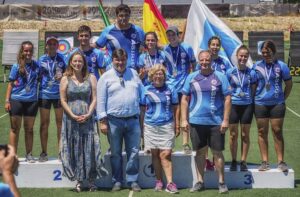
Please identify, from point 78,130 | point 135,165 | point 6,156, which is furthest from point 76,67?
point 6,156

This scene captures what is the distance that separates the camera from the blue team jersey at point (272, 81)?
943 centimetres

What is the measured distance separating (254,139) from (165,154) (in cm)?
432

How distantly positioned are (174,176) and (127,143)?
823mm

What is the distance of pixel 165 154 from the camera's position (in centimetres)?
922

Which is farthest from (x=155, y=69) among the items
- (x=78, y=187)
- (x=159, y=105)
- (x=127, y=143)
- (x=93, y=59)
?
(x=78, y=187)

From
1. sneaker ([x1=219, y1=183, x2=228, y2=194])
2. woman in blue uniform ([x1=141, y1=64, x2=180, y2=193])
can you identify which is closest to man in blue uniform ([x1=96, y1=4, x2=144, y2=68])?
woman in blue uniform ([x1=141, y1=64, x2=180, y2=193])

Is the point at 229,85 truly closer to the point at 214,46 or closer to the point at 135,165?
the point at 214,46

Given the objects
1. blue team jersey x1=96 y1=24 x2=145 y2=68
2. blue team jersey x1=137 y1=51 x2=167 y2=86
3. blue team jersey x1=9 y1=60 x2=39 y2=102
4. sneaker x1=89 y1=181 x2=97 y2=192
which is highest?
blue team jersey x1=96 y1=24 x2=145 y2=68

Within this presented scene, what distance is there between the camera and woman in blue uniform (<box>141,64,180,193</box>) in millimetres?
9219

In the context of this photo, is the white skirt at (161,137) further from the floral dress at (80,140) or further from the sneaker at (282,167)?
the sneaker at (282,167)

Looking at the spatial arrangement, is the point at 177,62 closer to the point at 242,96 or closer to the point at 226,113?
the point at 242,96

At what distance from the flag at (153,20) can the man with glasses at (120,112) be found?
5.06 metres

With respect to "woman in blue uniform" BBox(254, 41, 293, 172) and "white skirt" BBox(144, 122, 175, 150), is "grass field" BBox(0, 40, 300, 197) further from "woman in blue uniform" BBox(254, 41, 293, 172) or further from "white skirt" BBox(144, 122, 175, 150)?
"white skirt" BBox(144, 122, 175, 150)

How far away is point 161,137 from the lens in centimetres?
923
